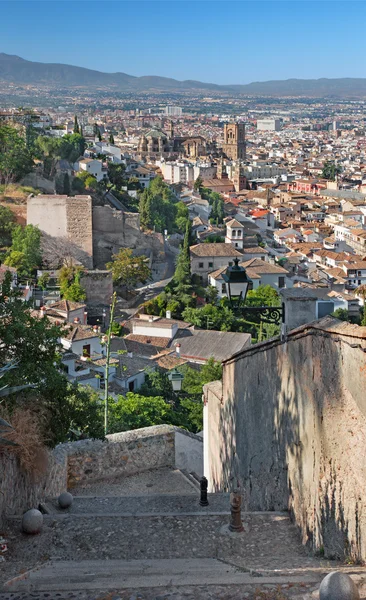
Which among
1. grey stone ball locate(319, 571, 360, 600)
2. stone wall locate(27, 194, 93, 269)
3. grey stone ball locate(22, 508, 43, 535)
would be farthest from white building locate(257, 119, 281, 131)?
grey stone ball locate(319, 571, 360, 600)

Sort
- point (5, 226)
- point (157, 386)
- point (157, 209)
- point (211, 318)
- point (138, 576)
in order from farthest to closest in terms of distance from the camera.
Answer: point (157, 209), point (5, 226), point (211, 318), point (157, 386), point (138, 576)

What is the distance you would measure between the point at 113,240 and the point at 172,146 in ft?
181

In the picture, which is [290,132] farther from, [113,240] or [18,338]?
[18,338]

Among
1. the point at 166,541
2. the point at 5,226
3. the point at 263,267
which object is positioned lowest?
the point at 263,267

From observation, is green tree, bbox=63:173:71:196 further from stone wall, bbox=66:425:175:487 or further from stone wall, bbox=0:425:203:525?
stone wall, bbox=66:425:175:487

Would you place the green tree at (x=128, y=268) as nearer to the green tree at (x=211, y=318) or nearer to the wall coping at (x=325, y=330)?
the green tree at (x=211, y=318)

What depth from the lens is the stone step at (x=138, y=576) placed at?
174 inches

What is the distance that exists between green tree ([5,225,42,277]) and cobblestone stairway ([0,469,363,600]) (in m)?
18.9

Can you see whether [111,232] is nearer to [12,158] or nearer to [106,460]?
[12,158]

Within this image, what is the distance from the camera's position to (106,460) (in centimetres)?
821

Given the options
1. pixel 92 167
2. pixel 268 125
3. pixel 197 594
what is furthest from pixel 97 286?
pixel 268 125

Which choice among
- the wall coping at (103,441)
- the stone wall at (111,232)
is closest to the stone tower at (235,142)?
the stone wall at (111,232)

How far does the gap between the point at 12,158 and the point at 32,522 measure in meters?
25.7

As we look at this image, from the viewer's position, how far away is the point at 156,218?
36.1 m
